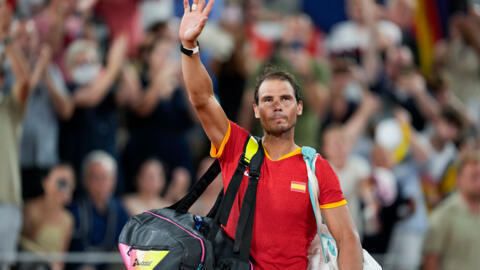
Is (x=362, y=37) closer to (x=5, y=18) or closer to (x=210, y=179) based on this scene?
(x=5, y=18)

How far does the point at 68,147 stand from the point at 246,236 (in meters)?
3.68

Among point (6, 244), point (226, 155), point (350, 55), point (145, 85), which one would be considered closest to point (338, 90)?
point (350, 55)

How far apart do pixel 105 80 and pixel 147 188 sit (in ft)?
3.66

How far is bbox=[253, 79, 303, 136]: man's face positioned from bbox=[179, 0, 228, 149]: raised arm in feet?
0.77

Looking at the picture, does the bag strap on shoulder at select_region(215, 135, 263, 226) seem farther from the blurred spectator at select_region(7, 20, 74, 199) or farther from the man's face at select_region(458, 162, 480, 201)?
the man's face at select_region(458, 162, 480, 201)

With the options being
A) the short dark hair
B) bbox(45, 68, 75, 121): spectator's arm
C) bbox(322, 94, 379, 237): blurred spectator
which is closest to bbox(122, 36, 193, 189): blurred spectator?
bbox(45, 68, 75, 121): spectator's arm

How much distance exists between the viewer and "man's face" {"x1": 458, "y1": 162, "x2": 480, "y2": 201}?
7.86 metres

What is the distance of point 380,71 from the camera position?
10.2 m

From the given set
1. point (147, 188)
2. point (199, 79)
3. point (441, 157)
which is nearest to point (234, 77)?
point (147, 188)

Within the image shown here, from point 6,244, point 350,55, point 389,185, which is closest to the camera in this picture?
point 6,244

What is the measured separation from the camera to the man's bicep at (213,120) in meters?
4.31

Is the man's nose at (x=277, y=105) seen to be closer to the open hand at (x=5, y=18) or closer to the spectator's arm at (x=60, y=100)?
the open hand at (x=5, y=18)

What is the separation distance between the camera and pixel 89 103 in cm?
756

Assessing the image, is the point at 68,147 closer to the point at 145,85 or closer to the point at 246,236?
the point at 145,85
